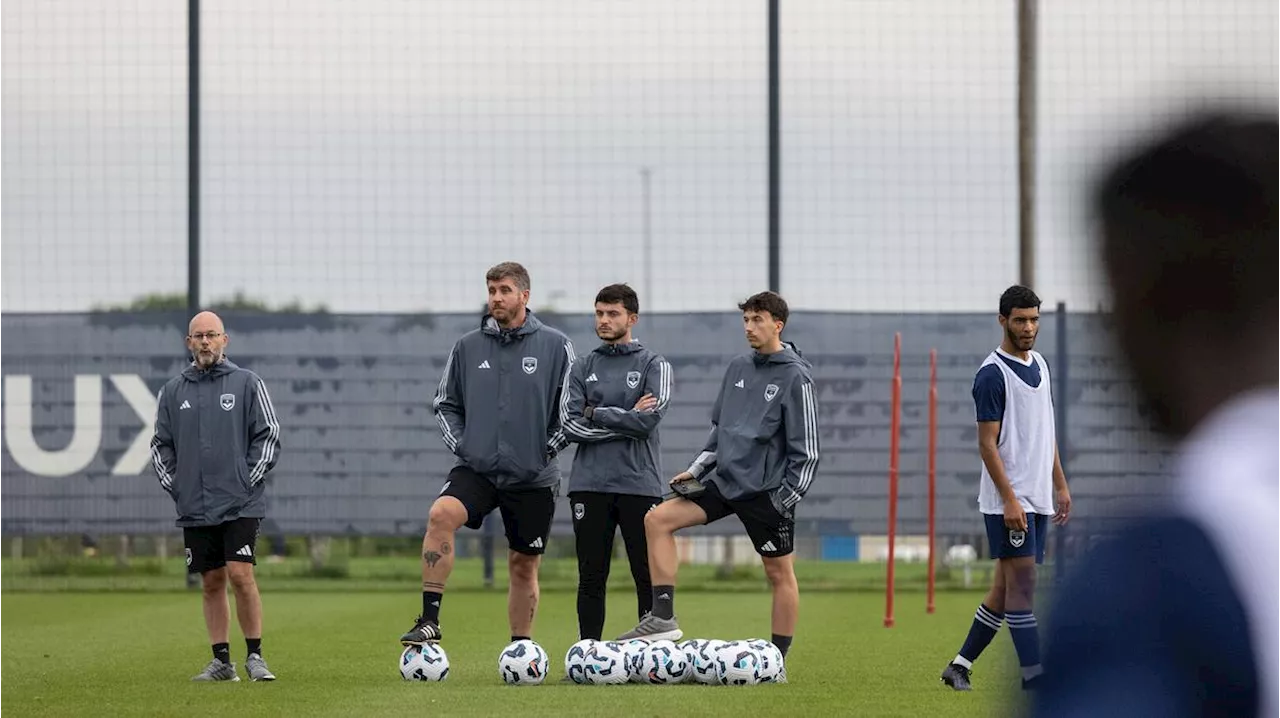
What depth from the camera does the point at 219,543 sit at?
30.2 ft

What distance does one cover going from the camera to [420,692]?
8.27 m

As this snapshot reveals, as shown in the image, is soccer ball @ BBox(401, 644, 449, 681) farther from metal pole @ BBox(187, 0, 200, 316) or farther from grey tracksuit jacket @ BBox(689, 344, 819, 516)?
metal pole @ BBox(187, 0, 200, 316)

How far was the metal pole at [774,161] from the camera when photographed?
15.5 meters

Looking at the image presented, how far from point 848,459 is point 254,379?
7.90 meters

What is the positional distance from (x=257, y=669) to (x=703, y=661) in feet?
6.86

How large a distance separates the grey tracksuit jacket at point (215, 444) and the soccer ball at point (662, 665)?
76.4 inches

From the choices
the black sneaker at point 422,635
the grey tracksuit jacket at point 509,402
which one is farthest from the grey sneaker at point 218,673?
the grey tracksuit jacket at point 509,402

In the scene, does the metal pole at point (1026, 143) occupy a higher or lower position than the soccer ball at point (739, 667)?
higher

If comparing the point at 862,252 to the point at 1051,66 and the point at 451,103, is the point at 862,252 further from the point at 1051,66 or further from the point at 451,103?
the point at 451,103

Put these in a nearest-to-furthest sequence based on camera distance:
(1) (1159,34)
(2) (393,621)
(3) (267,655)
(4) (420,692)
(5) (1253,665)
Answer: (5) (1253,665)
(4) (420,692)
(3) (267,655)
(2) (393,621)
(1) (1159,34)

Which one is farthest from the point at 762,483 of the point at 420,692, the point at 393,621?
the point at 393,621

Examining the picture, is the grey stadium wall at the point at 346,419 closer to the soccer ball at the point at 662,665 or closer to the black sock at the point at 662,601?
the black sock at the point at 662,601

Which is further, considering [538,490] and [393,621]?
[393,621]

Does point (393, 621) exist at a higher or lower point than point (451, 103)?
lower
